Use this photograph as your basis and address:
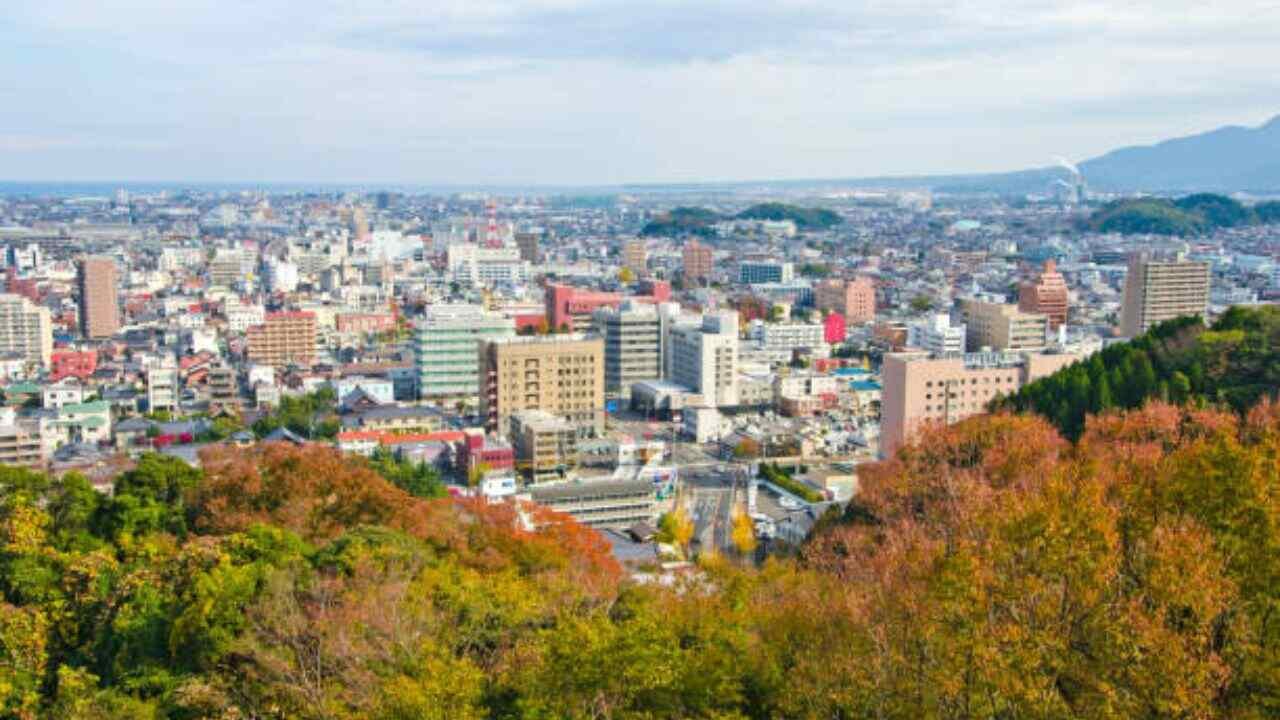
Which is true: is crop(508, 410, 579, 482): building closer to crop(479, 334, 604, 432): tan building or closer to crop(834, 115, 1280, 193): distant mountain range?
crop(479, 334, 604, 432): tan building

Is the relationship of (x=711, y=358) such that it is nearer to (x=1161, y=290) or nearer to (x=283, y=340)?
(x=283, y=340)

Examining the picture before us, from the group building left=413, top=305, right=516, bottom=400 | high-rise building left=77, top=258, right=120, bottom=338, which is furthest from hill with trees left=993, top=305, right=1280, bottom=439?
high-rise building left=77, top=258, right=120, bottom=338

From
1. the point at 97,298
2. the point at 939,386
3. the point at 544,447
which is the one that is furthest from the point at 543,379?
the point at 97,298

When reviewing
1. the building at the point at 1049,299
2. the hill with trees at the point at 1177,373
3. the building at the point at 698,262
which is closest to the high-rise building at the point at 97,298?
the building at the point at 698,262

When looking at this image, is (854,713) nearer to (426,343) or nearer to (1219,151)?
(426,343)

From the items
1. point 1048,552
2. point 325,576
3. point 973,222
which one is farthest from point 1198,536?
point 973,222

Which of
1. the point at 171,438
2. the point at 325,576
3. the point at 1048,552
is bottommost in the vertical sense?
the point at 171,438
